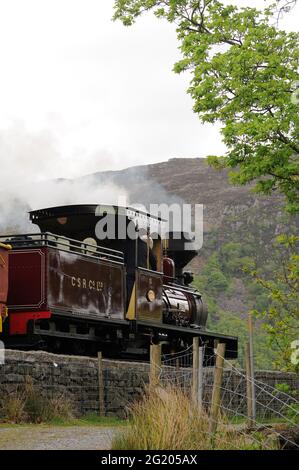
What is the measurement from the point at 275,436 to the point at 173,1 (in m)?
11.0

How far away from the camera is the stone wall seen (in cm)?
1284

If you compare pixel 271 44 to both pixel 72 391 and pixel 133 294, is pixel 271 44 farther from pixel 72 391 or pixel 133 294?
pixel 72 391

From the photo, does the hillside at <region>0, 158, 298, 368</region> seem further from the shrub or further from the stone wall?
the shrub

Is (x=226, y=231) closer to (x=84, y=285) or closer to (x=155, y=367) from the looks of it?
(x=84, y=285)

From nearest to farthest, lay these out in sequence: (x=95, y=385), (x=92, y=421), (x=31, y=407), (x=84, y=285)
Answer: (x=31, y=407), (x=92, y=421), (x=95, y=385), (x=84, y=285)

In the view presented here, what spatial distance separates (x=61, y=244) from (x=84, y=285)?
123 cm

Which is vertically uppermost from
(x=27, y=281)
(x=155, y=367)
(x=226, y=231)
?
(x=226, y=231)

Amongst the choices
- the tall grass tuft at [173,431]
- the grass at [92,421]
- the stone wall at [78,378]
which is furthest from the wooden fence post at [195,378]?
the grass at [92,421]

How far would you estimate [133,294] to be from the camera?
17312 mm

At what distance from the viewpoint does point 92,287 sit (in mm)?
16125

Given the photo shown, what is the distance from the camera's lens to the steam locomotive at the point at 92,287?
581 inches

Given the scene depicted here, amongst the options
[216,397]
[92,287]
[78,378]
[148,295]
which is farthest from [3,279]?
[216,397]

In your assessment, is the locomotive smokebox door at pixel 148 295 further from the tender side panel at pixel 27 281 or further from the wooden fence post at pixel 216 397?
the wooden fence post at pixel 216 397
